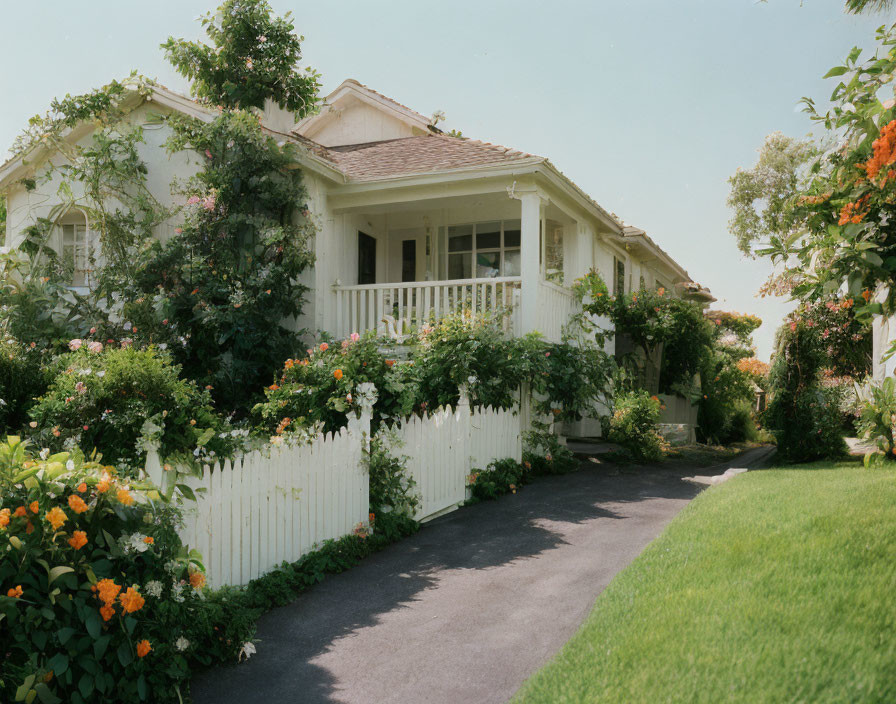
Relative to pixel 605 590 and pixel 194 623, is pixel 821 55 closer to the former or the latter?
pixel 605 590

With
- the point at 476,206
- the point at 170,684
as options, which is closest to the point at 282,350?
the point at 476,206

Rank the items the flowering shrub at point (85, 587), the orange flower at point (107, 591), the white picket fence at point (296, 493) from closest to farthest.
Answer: the flowering shrub at point (85, 587), the orange flower at point (107, 591), the white picket fence at point (296, 493)

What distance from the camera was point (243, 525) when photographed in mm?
4949

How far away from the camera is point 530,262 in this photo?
1086cm

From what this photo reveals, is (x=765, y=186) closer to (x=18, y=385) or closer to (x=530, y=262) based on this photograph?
(x=530, y=262)

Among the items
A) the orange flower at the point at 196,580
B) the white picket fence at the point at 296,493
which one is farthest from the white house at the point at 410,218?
the orange flower at the point at 196,580

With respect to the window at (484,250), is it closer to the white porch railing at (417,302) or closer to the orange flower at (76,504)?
the white porch railing at (417,302)

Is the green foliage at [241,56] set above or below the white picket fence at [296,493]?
above

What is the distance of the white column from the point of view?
1074 cm

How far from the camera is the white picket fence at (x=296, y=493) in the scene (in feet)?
15.3

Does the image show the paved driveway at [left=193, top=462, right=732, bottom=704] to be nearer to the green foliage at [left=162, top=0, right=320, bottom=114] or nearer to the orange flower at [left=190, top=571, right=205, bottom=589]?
the orange flower at [left=190, top=571, right=205, bottom=589]

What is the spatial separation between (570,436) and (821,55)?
821 cm

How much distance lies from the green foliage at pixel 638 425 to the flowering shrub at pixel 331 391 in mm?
4052

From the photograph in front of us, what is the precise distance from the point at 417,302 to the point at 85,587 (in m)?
8.32
